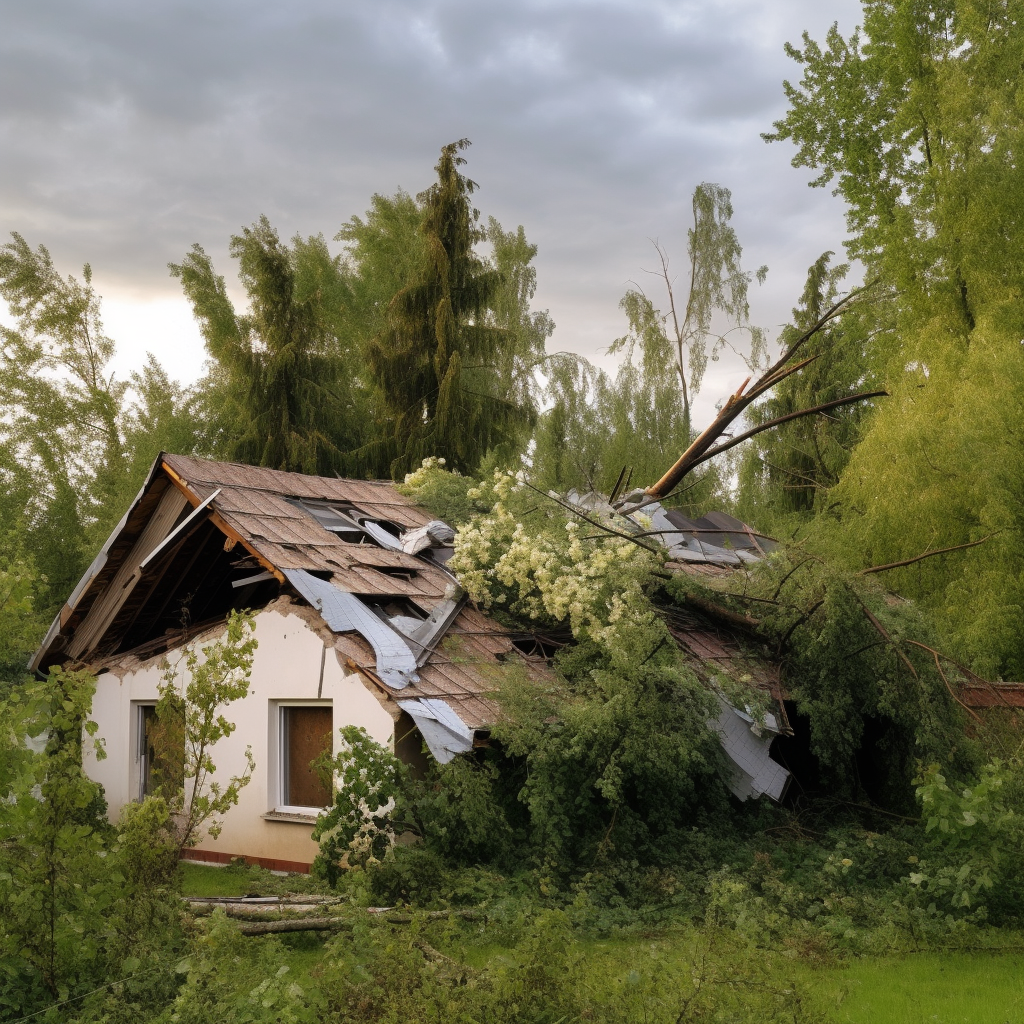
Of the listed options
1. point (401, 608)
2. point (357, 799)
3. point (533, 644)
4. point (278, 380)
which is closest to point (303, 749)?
point (401, 608)

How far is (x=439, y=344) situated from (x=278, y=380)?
501 cm

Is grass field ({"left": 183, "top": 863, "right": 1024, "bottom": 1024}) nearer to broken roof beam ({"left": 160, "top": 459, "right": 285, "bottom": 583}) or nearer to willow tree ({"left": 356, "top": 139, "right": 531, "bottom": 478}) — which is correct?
broken roof beam ({"left": 160, "top": 459, "right": 285, "bottom": 583})

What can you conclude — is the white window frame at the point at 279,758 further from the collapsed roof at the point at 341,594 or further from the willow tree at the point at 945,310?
the willow tree at the point at 945,310

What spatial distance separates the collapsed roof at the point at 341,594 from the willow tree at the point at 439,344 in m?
11.6

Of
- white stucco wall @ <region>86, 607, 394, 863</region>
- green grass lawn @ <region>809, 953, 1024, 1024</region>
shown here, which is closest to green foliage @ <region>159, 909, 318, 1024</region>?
green grass lawn @ <region>809, 953, 1024, 1024</region>

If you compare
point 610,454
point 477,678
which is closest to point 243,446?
point 610,454

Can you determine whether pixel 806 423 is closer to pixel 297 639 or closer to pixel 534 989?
pixel 297 639

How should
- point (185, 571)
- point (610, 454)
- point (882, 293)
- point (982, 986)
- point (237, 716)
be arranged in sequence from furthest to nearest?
point (610, 454) → point (882, 293) → point (185, 571) → point (237, 716) → point (982, 986)

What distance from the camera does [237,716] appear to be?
11.5m

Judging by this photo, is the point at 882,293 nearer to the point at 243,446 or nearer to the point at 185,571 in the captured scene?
the point at 185,571

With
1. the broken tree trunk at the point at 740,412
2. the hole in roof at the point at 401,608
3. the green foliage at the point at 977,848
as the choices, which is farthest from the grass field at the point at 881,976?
the broken tree trunk at the point at 740,412

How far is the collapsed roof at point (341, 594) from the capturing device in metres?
10.0

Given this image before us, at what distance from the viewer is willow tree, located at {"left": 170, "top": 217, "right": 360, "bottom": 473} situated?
1102 inches

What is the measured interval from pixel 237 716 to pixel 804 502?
21.3 m
